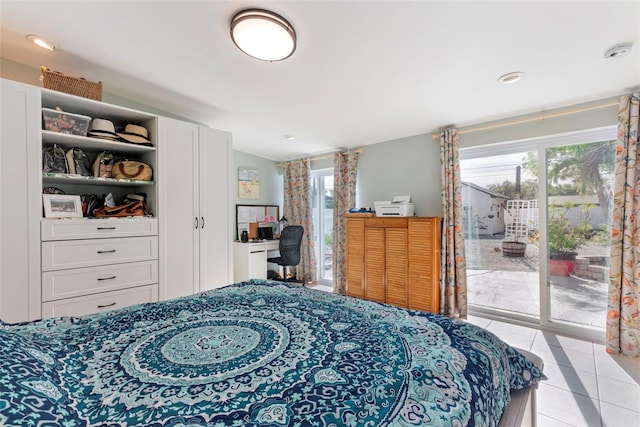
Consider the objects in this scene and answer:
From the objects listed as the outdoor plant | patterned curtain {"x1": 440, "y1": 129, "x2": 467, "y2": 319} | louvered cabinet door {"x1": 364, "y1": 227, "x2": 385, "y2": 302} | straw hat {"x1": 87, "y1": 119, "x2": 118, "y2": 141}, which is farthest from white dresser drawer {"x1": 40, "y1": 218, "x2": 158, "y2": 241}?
the outdoor plant

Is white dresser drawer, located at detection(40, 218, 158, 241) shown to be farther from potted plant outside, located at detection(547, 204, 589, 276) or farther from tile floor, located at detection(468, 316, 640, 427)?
potted plant outside, located at detection(547, 204, 589, 276)

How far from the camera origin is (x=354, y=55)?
1974 mm

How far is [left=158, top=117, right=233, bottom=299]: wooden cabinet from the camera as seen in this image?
2.69m

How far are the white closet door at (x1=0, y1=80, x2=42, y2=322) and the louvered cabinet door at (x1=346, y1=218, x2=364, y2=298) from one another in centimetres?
311

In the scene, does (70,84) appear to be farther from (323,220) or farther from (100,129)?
(323,220)

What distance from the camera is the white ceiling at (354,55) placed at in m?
1.60

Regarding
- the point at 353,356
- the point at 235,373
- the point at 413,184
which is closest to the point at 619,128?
the point at 413,184

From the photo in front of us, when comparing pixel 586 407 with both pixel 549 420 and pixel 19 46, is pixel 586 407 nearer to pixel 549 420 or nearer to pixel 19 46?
pixel 549 420

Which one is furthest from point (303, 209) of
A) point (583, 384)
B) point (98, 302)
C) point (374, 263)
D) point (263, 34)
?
point (583, 384)

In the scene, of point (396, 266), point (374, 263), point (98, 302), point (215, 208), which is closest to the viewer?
point (98, 302)

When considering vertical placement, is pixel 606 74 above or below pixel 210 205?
above

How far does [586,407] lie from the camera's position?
170 cm

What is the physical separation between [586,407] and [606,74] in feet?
7.93

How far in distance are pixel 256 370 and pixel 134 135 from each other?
103 inches
